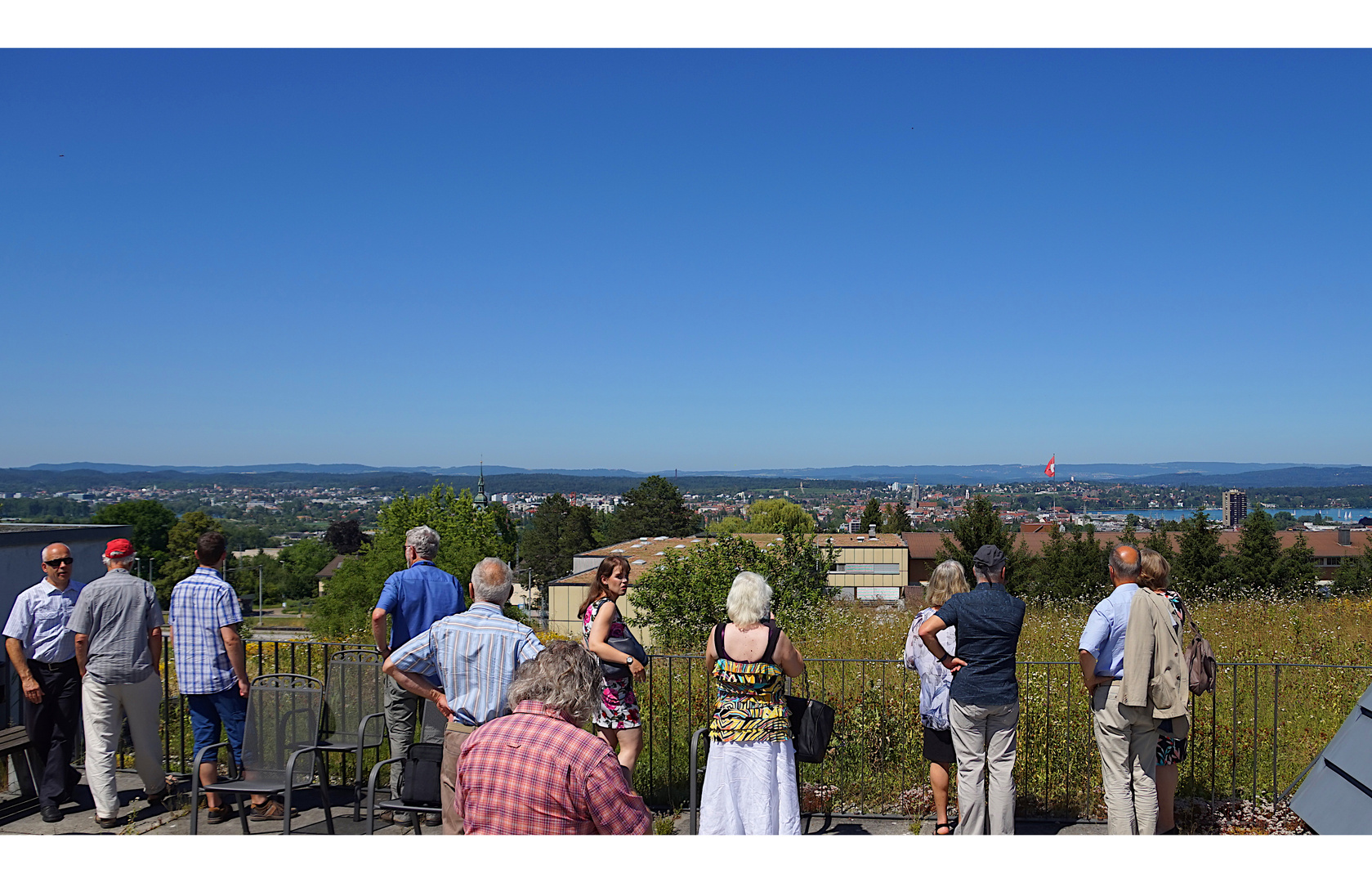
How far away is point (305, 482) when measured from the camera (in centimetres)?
19925

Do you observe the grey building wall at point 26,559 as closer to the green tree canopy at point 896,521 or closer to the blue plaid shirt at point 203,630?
the blue plaid shirt at point 203,630

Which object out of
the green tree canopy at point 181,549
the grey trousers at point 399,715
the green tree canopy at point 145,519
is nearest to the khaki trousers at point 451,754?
the grey trousers at point 399,715

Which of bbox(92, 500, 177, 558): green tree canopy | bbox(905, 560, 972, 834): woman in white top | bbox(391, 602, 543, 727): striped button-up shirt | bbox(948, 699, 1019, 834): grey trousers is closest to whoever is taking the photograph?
bbox(391, 602, 543, 727): striped button-up shirt

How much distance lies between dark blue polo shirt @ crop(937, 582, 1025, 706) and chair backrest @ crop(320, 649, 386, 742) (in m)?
3.12

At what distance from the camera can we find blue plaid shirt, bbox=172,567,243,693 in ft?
15.7

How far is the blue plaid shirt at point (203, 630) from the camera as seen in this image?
4793mm

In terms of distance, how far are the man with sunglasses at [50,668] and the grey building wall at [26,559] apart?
1.08 ft

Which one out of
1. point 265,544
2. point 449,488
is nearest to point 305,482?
point 265,544

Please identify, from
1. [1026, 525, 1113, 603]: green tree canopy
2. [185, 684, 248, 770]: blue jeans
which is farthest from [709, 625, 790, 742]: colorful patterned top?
[1026, 525, 1113, 603]: green tree canopy

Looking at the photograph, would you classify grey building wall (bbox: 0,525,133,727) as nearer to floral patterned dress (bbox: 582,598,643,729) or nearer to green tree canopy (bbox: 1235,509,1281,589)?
floral patterned dress (bbox: 582,598,643,729)

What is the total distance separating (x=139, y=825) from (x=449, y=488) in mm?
74046

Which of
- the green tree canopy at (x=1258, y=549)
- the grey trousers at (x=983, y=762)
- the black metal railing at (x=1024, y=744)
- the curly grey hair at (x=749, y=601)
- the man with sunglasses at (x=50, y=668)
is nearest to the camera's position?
the curly grey hair at (x=749, y=601)

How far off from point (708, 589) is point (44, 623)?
1180 centimetres

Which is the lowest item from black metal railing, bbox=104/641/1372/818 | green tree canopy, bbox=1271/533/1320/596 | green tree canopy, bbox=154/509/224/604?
green tree canopy, bbox=154/509/224/604
